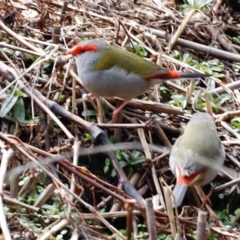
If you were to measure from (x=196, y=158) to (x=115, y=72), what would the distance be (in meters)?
1.00

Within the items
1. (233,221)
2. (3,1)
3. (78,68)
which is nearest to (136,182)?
(233,221)

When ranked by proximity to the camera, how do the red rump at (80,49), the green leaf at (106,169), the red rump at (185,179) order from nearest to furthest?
1. the red rump at (185,179)
2. the green leaf at (106,169)
3. the red rump at (80,49)

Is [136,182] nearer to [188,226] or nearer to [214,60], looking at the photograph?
[188,226]

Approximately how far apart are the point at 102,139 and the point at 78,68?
1.96 ft

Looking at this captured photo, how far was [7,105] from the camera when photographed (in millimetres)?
3881

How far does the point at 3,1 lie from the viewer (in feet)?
15.8

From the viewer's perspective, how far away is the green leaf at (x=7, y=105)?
3846 millimetres

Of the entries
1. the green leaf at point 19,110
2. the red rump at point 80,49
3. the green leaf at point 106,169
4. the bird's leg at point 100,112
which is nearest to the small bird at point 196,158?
the green leaf at point 106,169

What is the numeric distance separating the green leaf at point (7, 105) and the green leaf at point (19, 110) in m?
0.04

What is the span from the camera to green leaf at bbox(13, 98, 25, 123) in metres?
3.90

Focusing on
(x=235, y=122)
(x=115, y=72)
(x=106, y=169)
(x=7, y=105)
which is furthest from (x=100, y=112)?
(x=235, y=122)

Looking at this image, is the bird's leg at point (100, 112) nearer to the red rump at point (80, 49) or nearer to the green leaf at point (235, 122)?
the red rump at point (80, 49)

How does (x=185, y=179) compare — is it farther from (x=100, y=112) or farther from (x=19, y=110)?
(x=19, y=110)

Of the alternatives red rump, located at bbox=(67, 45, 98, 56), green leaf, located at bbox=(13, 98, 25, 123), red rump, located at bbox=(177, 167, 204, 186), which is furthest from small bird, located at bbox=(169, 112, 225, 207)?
green leaf, located at bbox=(13, 98, 25, 123)
